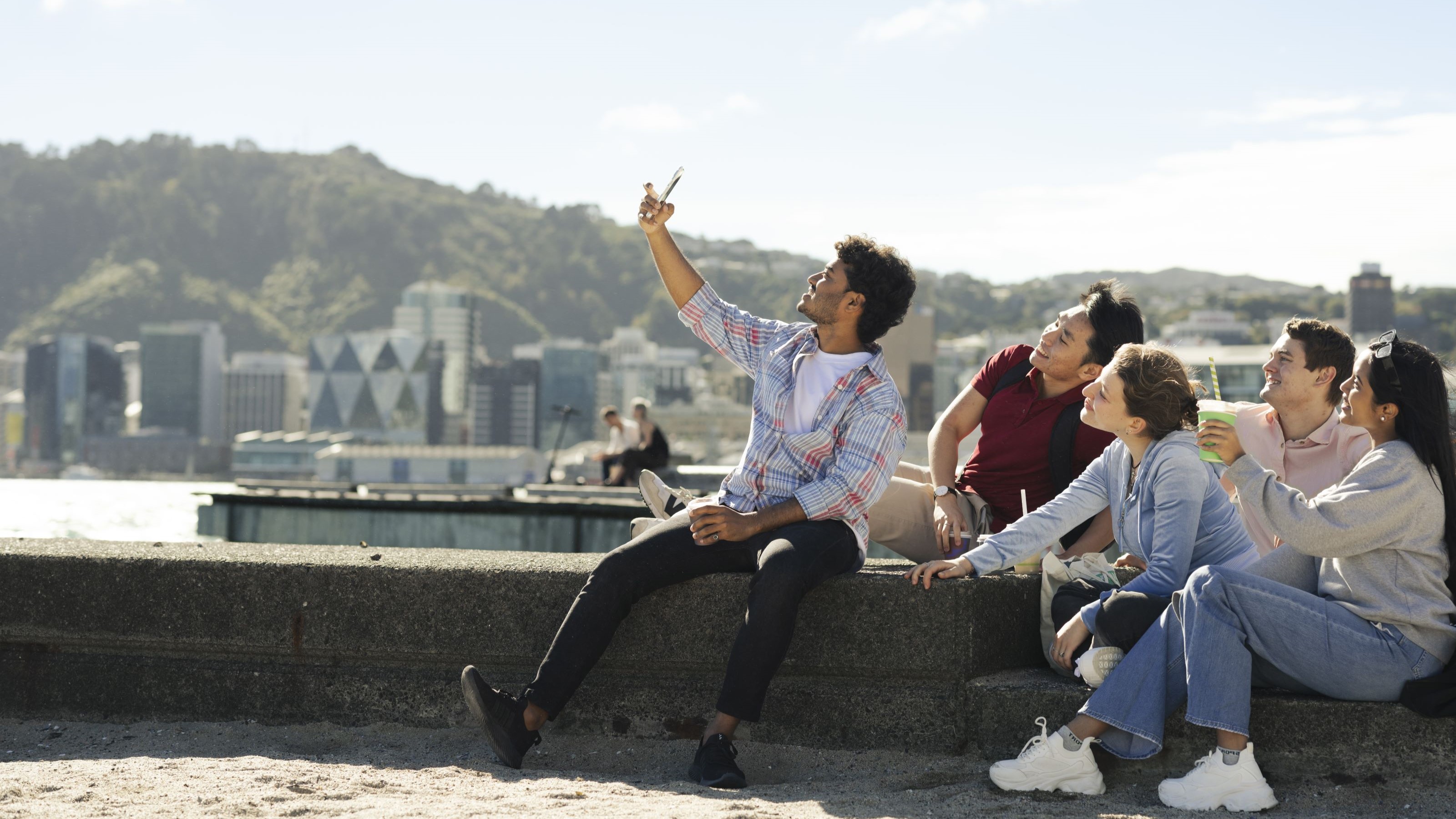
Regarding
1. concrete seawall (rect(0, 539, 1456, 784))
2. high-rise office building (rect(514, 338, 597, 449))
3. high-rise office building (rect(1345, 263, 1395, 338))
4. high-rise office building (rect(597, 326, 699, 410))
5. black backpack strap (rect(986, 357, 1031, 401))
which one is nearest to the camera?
concrete seawall (rect(0, 539, 1456, 784))

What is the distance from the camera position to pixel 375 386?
135m

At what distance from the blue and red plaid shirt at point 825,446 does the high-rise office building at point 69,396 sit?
457 feet

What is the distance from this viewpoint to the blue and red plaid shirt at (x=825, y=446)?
3617 millimetres

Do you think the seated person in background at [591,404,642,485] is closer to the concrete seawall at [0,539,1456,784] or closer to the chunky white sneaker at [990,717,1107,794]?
the concrete seawall at [0,539,1456,784]

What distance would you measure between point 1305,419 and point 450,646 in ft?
8.51

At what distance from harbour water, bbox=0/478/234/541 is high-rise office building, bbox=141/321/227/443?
7926 centimetres

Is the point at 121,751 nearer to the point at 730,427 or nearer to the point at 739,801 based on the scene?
the point at 739,801

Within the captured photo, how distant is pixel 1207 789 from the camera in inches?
117

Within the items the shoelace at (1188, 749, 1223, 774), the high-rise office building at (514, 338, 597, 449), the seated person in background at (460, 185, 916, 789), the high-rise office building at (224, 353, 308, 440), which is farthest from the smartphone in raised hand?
the high-rise office building at (224, 353, 308, 440)

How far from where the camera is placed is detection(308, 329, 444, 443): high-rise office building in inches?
5266

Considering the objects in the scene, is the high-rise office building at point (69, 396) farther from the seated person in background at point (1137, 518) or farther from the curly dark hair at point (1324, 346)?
the curly dark hair at point (1324, 346)

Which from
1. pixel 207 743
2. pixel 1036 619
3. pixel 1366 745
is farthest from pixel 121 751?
pixel 1366 745

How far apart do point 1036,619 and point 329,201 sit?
169 metres

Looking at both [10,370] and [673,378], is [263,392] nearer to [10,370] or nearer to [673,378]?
[10,370]
